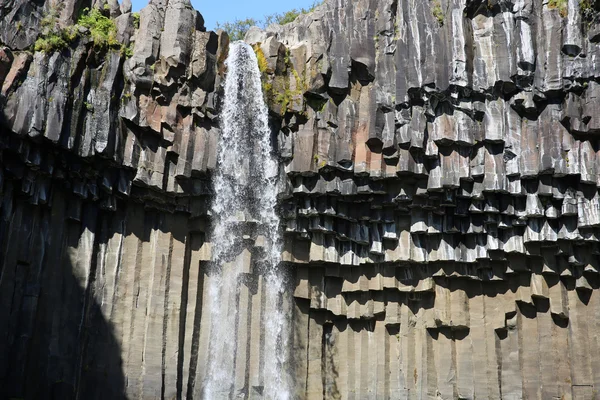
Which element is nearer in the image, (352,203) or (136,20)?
(136,20)

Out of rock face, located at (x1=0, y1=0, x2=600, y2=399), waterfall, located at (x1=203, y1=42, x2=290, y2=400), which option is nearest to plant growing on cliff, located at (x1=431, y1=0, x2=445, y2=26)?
rock face, located at (x1=0, y1=0, x2=600, y2=399)

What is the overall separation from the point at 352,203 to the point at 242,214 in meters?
2.75

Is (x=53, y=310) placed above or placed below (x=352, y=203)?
below

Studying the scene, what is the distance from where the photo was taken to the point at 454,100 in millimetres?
17750

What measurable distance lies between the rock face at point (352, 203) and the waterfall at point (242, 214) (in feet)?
0.91

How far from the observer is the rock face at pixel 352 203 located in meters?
16.6

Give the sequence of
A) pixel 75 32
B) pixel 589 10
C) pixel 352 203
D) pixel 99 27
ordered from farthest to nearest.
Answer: pixel 352 203, pixel 589 10, pixel 99 27, pixel 75 32

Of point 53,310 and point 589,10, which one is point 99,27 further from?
point 589,10

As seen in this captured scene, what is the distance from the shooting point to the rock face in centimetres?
1658

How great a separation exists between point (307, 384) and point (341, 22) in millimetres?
9214

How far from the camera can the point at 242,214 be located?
1820 centimetres

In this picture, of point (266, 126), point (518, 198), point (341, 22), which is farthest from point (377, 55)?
point (518, 198)

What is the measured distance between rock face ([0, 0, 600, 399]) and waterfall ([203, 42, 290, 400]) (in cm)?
28

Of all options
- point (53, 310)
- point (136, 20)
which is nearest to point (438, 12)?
point (136, 20)
